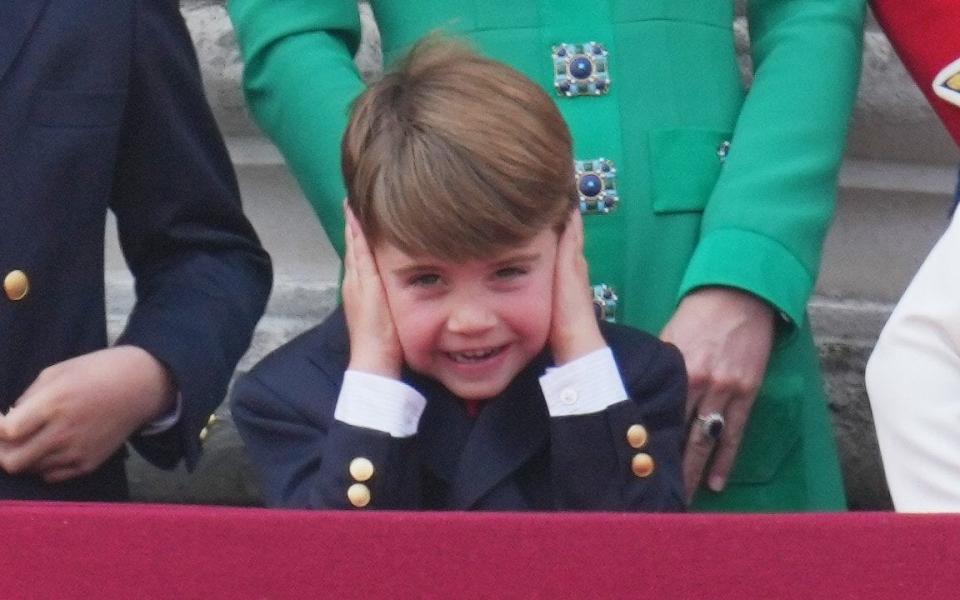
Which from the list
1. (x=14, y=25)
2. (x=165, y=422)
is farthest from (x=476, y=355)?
(x=14, y=25)

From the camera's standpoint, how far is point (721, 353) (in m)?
1.72

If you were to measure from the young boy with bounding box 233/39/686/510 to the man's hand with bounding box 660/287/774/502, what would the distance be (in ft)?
0.16

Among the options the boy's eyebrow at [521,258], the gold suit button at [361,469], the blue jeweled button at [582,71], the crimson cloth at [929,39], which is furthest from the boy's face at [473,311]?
the crimson cloth at [929,39]

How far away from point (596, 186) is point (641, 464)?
1.02 ft

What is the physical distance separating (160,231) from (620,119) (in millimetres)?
511

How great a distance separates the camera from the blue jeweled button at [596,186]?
5.74ft

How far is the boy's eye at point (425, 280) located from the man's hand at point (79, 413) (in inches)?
11.7

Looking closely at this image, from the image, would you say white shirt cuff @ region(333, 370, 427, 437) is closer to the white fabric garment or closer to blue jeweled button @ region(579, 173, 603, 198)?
blue jeweled button @ region(579, 173, 603, 198)

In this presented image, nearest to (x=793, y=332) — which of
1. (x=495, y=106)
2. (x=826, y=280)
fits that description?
(x=495, y=106)

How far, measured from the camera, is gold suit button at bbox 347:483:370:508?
1.59 metres

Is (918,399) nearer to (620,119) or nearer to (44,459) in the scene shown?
(620,119)

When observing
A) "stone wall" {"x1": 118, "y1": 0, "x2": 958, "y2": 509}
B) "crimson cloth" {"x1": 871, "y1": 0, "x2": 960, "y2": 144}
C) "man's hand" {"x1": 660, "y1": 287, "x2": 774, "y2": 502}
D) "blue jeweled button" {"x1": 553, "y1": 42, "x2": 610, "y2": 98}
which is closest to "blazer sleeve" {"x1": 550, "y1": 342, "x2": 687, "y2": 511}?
"man's hand" {"x1": 660, "y1": 287, "x2": 774, "y2": 502}

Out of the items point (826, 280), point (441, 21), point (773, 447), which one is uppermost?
point (441, 21)

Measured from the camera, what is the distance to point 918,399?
143cm
